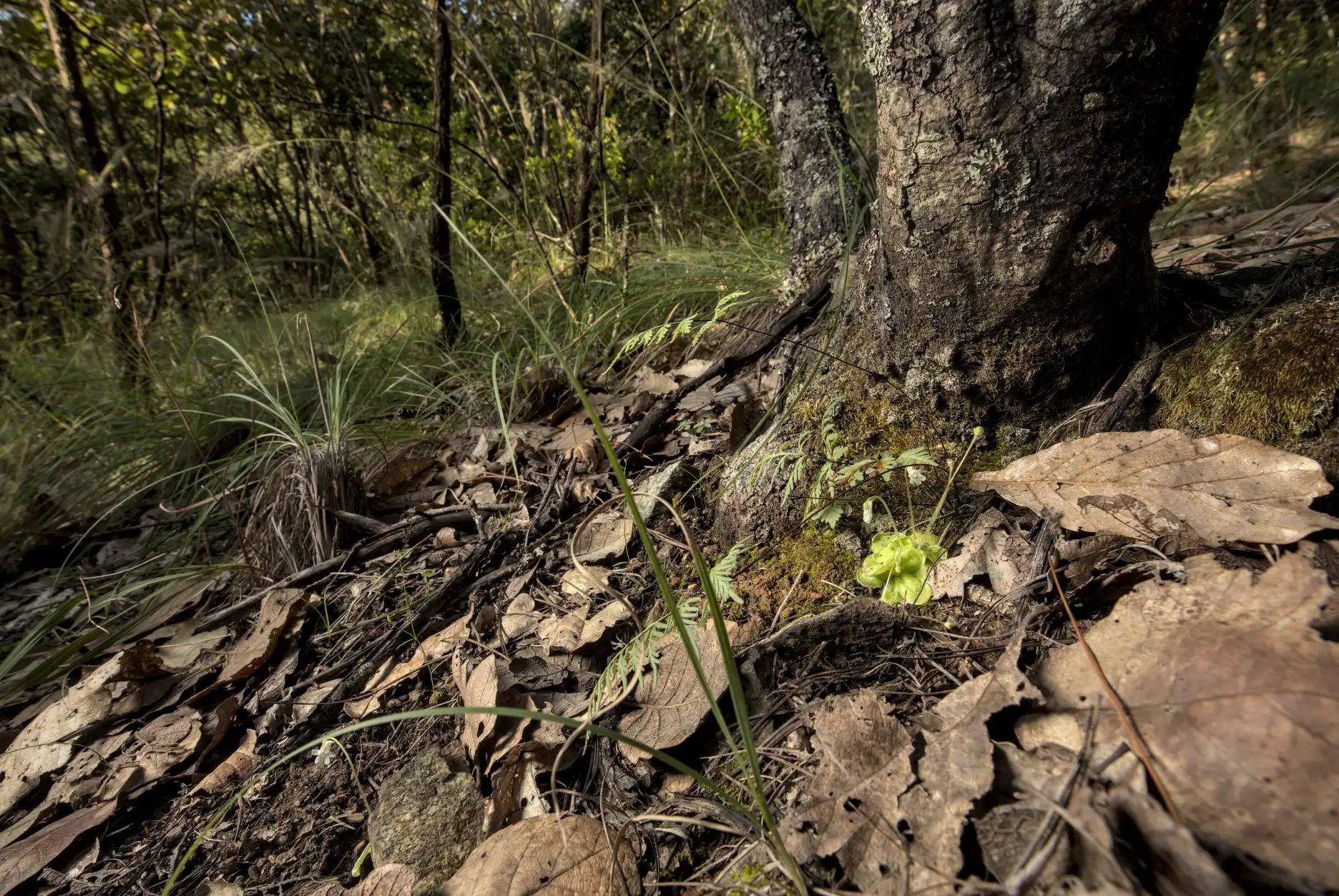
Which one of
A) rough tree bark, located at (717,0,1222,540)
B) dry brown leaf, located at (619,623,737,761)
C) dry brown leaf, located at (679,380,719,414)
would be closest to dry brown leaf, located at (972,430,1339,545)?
A: rough tree bark, located at (717,0,1222,540)

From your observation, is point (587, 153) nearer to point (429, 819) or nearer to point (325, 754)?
point (325, 754)

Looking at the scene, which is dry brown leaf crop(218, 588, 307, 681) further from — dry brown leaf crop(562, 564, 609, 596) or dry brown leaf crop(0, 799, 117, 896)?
dry brown leaf crop(562, 564, 609, 596)

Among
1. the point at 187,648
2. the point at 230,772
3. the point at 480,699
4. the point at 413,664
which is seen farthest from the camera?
the point at 187,648

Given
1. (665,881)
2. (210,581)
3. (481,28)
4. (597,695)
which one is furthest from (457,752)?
(481,28)

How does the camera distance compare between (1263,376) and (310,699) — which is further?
(310,699)

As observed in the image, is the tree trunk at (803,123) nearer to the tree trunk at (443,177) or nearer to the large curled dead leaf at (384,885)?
the tree trunk at (443,177)

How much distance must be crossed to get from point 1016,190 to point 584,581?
1.10 metres

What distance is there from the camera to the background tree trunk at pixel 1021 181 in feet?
3.01

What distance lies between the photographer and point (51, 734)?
1502 millimetres

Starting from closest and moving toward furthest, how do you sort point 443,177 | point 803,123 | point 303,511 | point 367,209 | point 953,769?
point 953,769 < point 303,511 < point 803,123 < point 443,177 < point 367,209

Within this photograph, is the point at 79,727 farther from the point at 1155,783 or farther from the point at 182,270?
the point at 182,270

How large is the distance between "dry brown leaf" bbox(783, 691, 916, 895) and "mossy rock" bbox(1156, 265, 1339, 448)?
71cm

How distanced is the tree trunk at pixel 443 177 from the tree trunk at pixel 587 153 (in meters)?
0.54

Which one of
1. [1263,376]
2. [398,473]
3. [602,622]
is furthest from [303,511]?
[1263,376]
